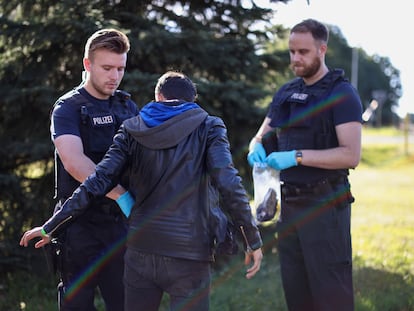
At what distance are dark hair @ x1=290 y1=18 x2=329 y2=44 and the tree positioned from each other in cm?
162

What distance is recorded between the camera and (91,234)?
3299 millimetres

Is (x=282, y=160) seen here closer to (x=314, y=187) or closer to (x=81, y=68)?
(x=314, y=187)

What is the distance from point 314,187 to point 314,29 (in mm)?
1040

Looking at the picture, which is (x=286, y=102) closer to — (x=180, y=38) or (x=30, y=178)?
(x=180, y=38)

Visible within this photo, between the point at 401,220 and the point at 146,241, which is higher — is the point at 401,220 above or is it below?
below

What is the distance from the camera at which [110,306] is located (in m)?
3.37

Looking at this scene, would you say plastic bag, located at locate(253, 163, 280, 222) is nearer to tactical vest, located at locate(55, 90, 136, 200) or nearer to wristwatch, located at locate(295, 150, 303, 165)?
wristwatch, located at locate(295, 150, 303, 165)

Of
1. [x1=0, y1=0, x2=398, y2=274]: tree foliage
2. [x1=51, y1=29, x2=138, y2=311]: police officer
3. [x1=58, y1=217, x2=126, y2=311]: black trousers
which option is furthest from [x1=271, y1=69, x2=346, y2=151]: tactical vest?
[x1=0, y1=0, x2=398, y2=274]: tree foliage

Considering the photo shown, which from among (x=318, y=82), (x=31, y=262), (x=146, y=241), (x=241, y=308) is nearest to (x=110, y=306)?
(x=146, y=241)

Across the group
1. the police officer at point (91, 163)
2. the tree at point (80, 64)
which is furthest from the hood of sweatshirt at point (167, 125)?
the tree at point (80, 64)

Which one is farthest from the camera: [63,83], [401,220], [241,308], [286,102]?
[401,220]

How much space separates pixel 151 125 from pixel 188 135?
195 millimetres

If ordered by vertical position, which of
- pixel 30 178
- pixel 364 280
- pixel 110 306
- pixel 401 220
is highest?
pixel 30 178

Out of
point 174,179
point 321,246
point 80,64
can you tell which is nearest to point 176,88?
point 174,179
